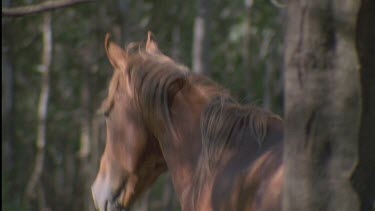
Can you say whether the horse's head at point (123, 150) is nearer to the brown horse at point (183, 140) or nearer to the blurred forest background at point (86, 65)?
the brown horse at point (183, 140)

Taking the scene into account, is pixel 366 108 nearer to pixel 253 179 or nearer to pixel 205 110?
pixel 253 179

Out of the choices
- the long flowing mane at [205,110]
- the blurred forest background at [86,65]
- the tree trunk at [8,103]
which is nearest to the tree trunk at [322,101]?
the long flowing mane at [205,110]

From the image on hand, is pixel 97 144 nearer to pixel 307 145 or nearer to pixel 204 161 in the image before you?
pixel 204 161

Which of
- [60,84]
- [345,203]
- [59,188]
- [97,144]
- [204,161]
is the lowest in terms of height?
[59,188]

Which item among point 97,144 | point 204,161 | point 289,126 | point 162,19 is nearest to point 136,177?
point 204,161

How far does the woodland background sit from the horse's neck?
9981 millimetres

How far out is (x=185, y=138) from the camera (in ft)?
17.8

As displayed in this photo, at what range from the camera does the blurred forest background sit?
61.8 feet

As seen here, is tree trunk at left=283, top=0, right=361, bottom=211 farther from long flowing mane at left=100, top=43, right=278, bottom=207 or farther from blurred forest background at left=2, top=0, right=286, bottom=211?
blurred forest background at left=2, top=0, right=286, bottom=211

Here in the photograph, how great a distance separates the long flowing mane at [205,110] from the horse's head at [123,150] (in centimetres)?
4

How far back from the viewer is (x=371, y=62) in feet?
10.6

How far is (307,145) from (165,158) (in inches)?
95.4

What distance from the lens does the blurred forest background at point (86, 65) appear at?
18828 millimetres

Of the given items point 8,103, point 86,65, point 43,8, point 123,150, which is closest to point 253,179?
point 43,8
